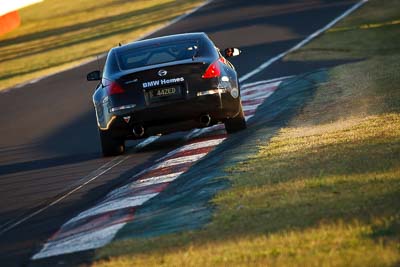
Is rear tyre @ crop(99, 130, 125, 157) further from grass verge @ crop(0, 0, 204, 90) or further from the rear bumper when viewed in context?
grass verge @ crop(0, 0, 204, 90)

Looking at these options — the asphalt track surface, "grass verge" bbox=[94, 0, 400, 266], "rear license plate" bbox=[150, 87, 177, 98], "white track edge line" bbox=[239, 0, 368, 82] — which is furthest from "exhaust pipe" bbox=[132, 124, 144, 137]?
"white track edge line" bbox=[239, 0, 368, 82]

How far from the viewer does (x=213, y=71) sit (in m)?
15.0

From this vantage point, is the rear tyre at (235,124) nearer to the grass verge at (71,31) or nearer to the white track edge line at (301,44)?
the white track edge line at (301,44)

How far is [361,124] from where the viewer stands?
12797mm

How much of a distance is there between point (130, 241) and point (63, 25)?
40879 mm

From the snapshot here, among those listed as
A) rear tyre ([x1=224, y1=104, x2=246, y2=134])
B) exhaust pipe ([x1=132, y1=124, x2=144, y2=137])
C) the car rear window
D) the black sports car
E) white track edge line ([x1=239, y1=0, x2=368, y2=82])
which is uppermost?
the car rear window

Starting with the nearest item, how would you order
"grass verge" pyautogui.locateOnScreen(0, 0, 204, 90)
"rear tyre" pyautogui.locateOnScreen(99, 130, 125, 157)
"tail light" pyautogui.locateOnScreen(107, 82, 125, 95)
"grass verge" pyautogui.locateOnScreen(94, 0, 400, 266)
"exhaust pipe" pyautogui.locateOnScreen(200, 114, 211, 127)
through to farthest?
"grass verge" pyautogui.locateOnScreen(94, 0, 400, 266) < "exhaust pipe" pyautogui.locateOnScreen(200, 114, 211, 127) < "tail light" pyautogui.locateOnScreen(107, 82, 125, 95) < "rear tyre" pyautogui.locateOnScreen(99, 130, 125, 157) < "grass verge" pyautogui.locateOnScreen(0, 0, 204, 90)

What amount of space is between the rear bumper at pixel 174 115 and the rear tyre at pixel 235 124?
0.59 feet

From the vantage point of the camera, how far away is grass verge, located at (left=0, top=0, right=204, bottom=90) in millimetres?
35062

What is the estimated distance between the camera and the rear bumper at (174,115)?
14.7m

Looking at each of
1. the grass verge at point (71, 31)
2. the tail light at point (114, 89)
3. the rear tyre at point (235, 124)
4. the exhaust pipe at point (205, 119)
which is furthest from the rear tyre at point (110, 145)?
the grass verge at point (71, 31)

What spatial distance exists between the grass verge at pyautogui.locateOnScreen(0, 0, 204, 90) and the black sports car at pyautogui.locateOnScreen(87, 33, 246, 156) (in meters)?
15.6

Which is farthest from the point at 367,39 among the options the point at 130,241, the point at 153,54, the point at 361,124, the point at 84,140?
the point at 130,241

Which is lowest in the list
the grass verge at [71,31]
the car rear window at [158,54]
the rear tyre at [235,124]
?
the grass verge at [71,31]
